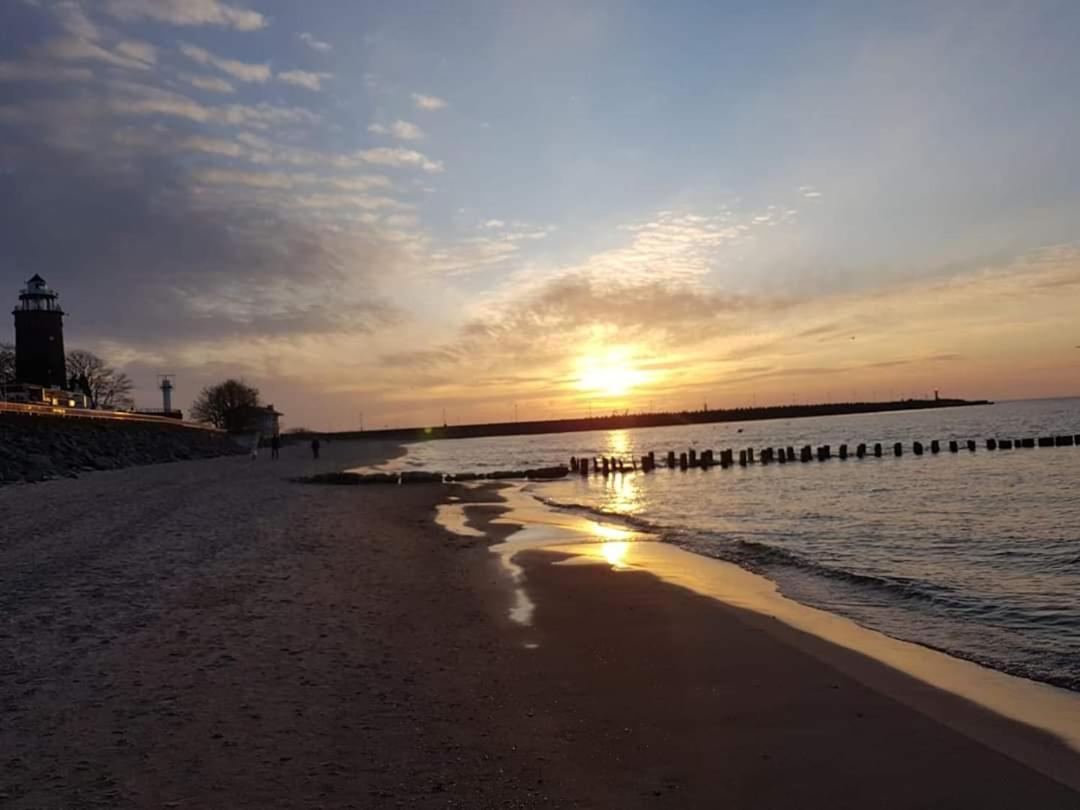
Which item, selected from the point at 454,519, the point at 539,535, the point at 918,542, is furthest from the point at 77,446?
the point at 918,542

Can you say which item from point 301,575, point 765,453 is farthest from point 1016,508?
point 765,453

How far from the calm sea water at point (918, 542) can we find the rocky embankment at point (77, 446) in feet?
67.9

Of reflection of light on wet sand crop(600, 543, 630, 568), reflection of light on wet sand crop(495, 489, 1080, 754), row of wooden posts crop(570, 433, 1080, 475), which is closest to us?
reflection of light on wet sand crop(495, 489, 1080, 754)

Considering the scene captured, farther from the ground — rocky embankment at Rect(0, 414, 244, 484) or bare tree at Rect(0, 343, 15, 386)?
bare tree at Rect(0, 343, 15, 386)

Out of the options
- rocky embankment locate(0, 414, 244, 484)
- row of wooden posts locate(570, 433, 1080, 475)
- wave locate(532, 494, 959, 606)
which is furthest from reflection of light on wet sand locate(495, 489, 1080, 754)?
row of wooden posts locate(570, 433, 1080, 475)

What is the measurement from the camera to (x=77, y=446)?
134 ft

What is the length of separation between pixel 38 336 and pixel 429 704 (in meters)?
78.9

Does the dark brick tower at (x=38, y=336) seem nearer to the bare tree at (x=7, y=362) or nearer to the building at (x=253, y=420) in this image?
the bare tree at (x=7, y=362)

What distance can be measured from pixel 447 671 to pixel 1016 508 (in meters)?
19.7

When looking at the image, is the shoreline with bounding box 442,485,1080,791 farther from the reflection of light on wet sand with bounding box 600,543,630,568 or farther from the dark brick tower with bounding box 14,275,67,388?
the dark brick tower with bounding box 14,275,67,388

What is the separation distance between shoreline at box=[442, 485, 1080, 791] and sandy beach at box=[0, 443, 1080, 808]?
163 millimetres

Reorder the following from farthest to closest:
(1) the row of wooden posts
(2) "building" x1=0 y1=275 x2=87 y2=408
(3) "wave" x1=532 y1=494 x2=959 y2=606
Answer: (2) "building" x1=0 y1=275 x2=87 y2=408
(1) the row of wooden posts
(3) "wave" x1=532 y1=494 x2=959 y2=606

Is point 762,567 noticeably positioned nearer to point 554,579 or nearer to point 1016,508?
point 554,579

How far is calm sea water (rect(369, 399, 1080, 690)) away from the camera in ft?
30.1
